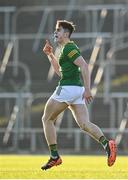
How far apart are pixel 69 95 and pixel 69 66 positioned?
40 centimetres

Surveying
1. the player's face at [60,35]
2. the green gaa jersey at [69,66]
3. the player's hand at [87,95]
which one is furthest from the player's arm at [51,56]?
the player's hand at [87,95]

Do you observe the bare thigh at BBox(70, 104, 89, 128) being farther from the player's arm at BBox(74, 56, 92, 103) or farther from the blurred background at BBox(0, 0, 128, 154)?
the blurred background at BBox(0, 0, 128, 154)

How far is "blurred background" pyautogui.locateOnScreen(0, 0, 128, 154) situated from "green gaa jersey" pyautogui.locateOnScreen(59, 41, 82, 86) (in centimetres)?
1159

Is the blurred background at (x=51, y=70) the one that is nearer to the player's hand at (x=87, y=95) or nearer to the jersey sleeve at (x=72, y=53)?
the jersey sleeve at (x=72, y=53)

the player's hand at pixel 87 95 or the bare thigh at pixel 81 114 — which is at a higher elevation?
the player's hand at pixel 87 95

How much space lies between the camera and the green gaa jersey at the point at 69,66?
1270 centimetres

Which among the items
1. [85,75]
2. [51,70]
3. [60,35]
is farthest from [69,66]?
[51,70]

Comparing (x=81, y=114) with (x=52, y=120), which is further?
(x=52, y=120)

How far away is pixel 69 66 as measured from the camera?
12742mm

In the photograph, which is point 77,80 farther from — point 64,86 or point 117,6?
point 117,6

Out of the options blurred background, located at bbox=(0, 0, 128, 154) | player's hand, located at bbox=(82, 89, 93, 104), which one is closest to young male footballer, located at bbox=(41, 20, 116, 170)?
player's hand, located at bbox=(82, 89, 93, 104)

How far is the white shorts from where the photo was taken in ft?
41.8

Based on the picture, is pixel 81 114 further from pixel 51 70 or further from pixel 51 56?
pixel 51 70

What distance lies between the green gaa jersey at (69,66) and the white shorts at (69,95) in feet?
0.23
